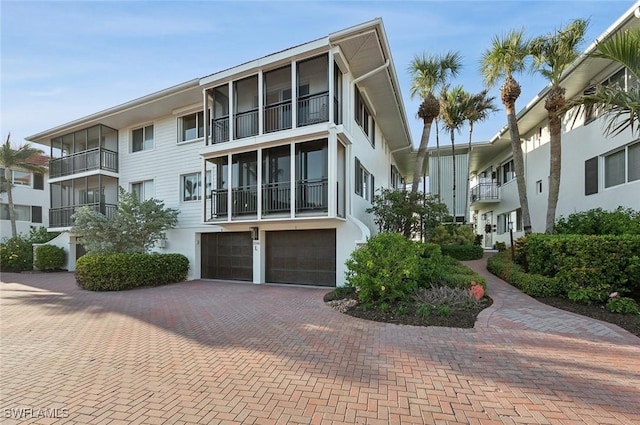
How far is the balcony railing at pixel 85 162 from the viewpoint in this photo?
644 inches

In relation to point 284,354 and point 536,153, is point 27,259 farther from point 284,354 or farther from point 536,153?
point 536,153

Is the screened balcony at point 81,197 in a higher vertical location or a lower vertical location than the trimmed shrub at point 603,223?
higher

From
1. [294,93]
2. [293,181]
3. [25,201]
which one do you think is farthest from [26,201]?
[294,93]

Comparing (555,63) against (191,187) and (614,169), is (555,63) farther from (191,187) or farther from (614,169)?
(191,187)

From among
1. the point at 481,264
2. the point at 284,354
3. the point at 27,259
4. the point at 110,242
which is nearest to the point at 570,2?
the point at 481,264

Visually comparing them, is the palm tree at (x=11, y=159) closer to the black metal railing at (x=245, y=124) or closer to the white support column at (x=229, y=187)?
the white support column at (x=229, y=187)

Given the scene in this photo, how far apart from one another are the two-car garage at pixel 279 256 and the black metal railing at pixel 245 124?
3.98 meters

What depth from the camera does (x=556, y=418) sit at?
317 centimetres

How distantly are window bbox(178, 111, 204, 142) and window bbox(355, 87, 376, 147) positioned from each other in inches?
287

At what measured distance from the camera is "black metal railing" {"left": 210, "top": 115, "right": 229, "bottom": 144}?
12.5m

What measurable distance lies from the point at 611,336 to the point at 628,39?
563 centimetres

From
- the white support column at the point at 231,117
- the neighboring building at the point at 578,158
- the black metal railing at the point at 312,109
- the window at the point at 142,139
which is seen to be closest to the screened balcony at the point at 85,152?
the window at the point at 142,139

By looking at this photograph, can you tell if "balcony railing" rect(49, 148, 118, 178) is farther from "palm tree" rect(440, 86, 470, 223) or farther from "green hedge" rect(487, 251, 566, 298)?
"palm tree" rect(440, 86, 470, 223)

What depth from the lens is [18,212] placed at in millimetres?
24281
